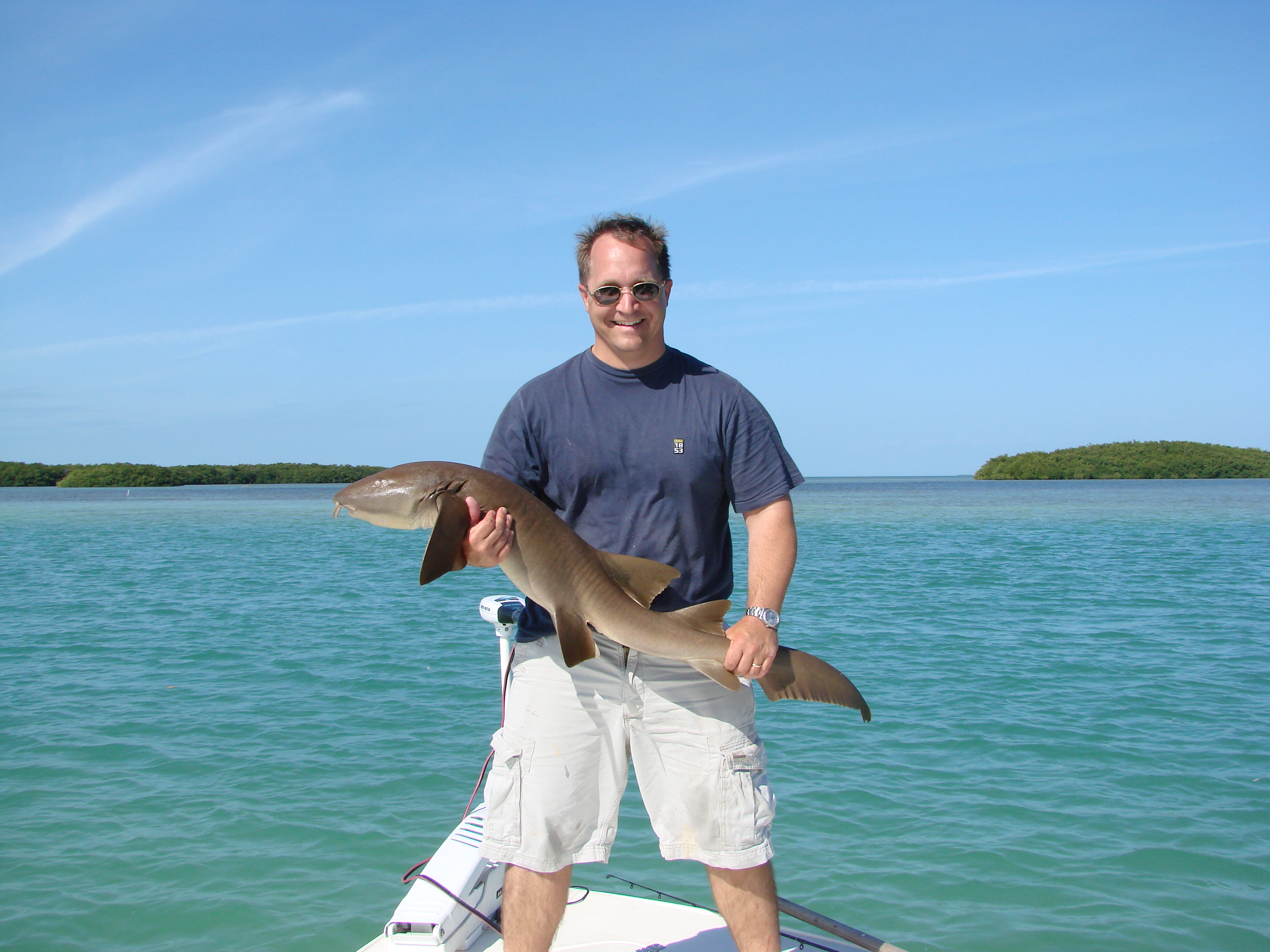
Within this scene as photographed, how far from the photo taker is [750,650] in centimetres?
271

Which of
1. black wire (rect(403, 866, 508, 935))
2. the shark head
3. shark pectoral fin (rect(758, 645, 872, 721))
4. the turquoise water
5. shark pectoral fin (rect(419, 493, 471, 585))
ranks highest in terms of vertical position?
the shark head

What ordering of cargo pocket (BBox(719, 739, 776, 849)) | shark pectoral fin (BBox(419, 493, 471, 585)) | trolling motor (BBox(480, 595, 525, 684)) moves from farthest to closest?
trolling motor (BBox(480, 595, 525, 684)), cargo pocket (BBox(719, 739, 776, 849)), shark pectoral fin (BBox(419, 493, 471, 585))

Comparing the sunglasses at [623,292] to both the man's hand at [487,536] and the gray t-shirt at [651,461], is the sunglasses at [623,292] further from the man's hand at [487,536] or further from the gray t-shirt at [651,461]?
the man's hand at [487,536]

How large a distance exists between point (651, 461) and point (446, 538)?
31.1 inches

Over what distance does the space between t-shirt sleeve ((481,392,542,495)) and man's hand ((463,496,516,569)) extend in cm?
42

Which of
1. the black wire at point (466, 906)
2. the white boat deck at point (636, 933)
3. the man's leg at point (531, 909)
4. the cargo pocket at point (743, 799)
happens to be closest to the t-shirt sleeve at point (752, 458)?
the cargo pocket at point (743, 799)

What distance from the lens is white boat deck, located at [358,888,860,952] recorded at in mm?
3465

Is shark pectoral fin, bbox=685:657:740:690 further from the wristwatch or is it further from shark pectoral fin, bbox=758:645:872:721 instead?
the wristwatch

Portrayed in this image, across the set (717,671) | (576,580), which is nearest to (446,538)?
(576,580)

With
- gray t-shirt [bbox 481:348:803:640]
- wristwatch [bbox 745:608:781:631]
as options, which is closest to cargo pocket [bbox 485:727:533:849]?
gray t-shirt [bbox 481:348:803:640]

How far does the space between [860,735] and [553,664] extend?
20.3ft

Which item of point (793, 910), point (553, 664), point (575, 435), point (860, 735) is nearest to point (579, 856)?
point (553, 664)

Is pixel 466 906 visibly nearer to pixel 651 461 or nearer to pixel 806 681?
pixel 806 681

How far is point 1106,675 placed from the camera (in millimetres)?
10953
